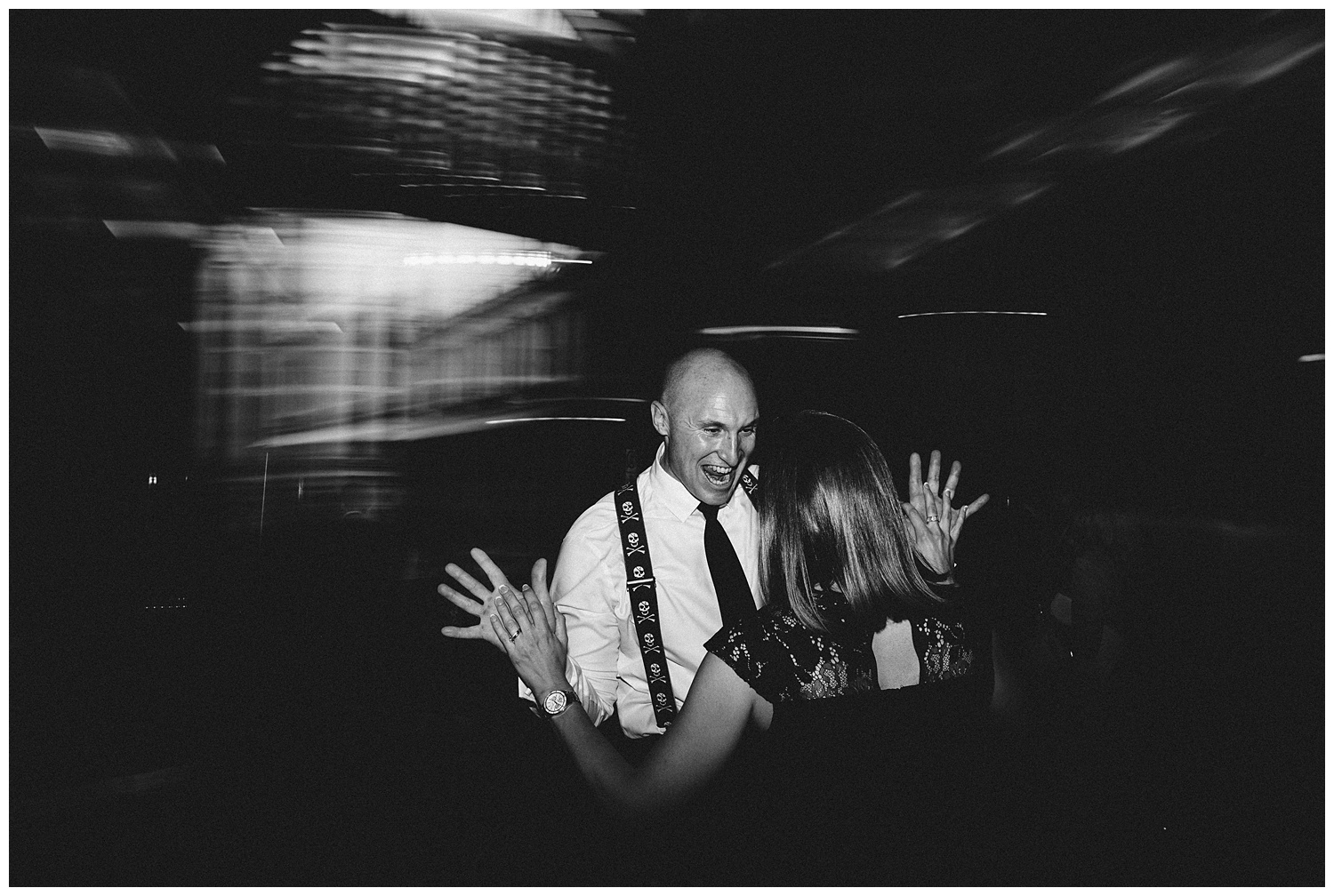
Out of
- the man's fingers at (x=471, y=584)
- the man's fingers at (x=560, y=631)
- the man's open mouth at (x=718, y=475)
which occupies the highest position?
the man's open mouth at (x=718, y=475)

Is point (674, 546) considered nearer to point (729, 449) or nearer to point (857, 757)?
point (729, 449)

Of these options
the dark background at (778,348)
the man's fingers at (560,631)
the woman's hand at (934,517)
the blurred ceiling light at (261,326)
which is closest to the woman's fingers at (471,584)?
the man's fingers at (560,631)

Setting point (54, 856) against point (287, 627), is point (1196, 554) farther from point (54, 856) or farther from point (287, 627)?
point (54, 856)

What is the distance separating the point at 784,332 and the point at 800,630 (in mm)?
3214

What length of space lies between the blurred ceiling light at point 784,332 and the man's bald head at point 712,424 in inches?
82.2

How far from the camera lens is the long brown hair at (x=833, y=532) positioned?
1328 mm

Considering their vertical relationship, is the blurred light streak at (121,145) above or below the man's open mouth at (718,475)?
above

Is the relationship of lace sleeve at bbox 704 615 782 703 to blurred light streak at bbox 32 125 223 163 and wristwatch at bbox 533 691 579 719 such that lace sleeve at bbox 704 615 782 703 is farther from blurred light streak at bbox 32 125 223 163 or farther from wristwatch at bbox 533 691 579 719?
blurred light streak at bbox 32 125 223 163

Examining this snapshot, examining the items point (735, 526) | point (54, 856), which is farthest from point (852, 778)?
point (54, 856)

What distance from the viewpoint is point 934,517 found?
1.93 meters

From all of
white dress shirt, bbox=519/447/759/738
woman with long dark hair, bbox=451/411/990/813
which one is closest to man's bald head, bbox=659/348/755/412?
white dress shirt, bbox=519/447/759/738

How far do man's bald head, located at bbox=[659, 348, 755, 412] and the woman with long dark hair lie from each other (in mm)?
579

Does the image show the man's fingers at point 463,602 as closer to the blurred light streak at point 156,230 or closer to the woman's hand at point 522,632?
the woman's hand at point 522,632

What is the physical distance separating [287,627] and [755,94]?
358 centimetres
